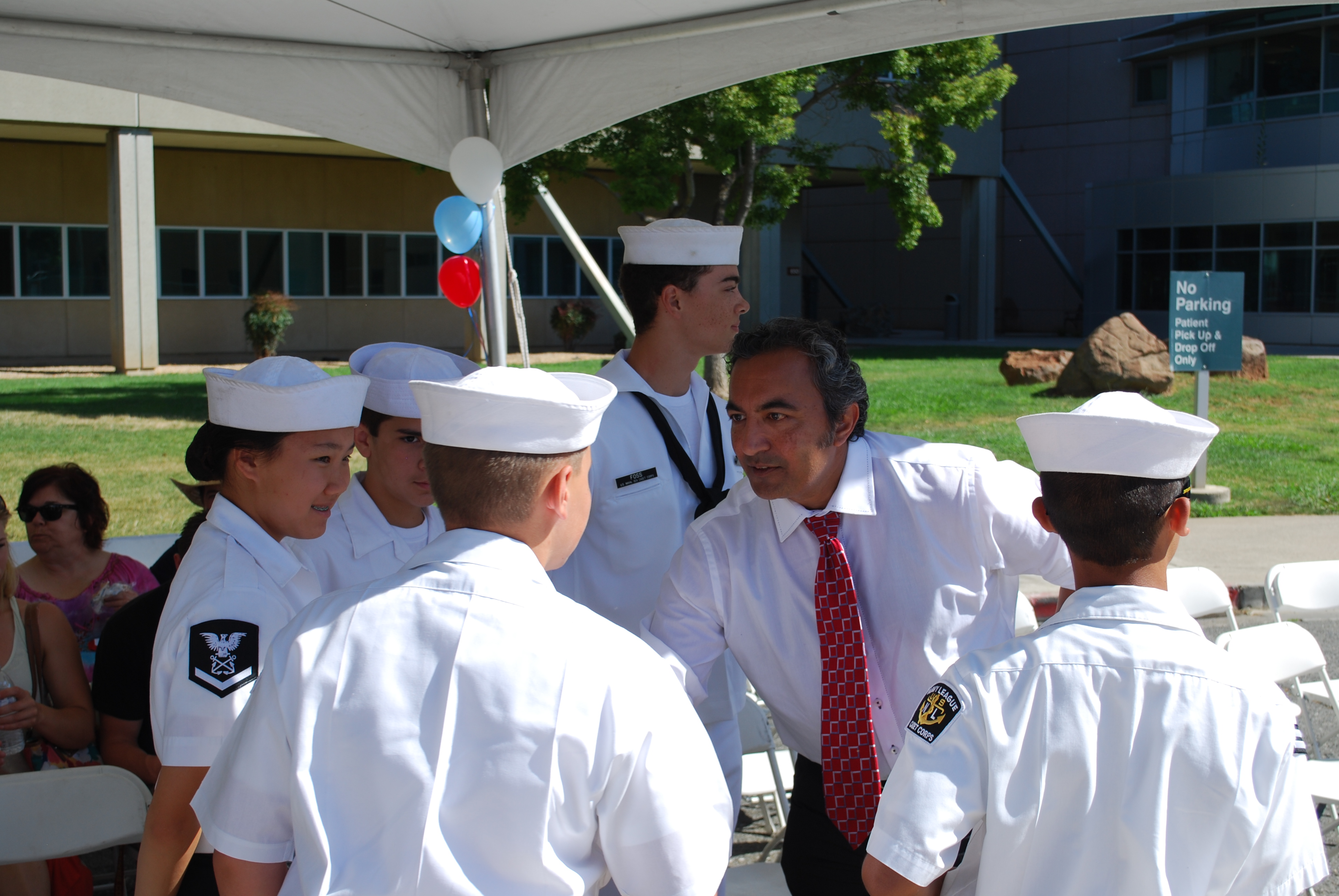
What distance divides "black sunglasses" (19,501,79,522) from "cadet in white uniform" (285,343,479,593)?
1.89 m

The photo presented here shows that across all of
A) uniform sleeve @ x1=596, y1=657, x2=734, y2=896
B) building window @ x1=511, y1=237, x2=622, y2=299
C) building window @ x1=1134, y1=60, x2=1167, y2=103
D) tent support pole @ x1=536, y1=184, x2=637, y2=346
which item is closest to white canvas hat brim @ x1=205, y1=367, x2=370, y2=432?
uniform sleeve @ x1=596, y1=657, x2=734, y2=896

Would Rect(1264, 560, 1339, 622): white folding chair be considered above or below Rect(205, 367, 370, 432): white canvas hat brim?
below

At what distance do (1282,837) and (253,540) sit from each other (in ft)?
6.21

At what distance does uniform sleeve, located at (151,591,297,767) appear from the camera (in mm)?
1942

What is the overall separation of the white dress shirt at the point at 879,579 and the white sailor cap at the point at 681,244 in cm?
102

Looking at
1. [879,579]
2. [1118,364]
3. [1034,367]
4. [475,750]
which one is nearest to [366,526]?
[879,579]

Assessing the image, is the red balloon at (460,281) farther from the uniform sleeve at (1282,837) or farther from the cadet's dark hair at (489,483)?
the uniform sleeve at (1282,837)

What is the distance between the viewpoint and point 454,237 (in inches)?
257

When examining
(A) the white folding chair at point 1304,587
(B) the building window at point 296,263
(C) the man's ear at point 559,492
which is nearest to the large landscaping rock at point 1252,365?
(A) the white folding chair at point 1304,587

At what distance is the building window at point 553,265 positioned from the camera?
2758cm

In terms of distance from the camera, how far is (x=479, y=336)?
671 centimetres

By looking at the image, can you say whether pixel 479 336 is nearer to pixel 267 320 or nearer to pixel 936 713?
pixel 936 713

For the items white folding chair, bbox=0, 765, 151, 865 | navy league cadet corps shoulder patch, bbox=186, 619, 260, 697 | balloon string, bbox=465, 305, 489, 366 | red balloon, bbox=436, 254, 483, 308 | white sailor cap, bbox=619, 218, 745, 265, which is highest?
red balloon, bbox=436, 254, 483, 308

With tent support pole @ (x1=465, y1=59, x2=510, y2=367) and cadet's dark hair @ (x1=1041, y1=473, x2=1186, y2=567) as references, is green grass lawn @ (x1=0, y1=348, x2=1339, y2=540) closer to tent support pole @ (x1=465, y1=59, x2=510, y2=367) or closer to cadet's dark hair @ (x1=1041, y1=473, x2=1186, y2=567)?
tent support pole @ (x1=465, y1=59, x2=510, y2=367)
